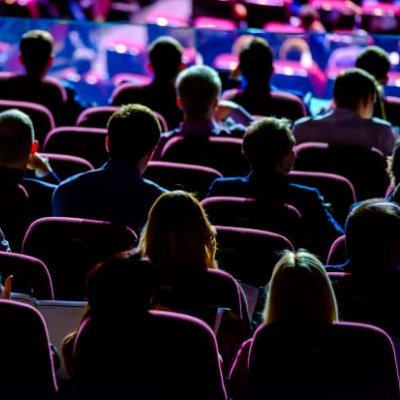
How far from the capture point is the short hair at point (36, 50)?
6605 mm

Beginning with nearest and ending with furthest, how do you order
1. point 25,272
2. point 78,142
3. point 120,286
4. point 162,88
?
point 120,286 → point 25,272 → point 78,142 → point 162,88

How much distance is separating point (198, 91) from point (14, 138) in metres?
1.46

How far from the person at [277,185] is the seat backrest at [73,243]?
758 millimetres

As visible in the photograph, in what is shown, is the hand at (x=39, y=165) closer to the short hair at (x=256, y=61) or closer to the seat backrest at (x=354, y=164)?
the seat backrest at (x=354, y=164)

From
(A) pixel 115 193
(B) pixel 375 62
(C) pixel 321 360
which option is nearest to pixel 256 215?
(A) pixel 115 193

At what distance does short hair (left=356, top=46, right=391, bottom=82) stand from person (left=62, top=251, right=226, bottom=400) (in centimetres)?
406

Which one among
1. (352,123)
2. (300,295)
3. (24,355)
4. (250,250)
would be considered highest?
(352,123)

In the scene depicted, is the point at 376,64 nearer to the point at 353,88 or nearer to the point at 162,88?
the point at 353,88

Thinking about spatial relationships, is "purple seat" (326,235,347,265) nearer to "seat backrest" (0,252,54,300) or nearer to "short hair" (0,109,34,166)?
"seat backrest" (0,252,54,300)

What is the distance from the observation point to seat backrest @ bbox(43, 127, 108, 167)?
541 cm

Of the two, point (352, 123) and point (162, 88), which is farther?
point (162, 88)

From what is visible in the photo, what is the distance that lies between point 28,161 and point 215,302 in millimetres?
1591

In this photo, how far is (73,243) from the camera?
379cm

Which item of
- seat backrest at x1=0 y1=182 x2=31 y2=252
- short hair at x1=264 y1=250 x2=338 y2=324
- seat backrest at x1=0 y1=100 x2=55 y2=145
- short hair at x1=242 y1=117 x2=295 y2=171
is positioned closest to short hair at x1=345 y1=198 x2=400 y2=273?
short hair at x1=264 y1=250 x2=338 y2=324
